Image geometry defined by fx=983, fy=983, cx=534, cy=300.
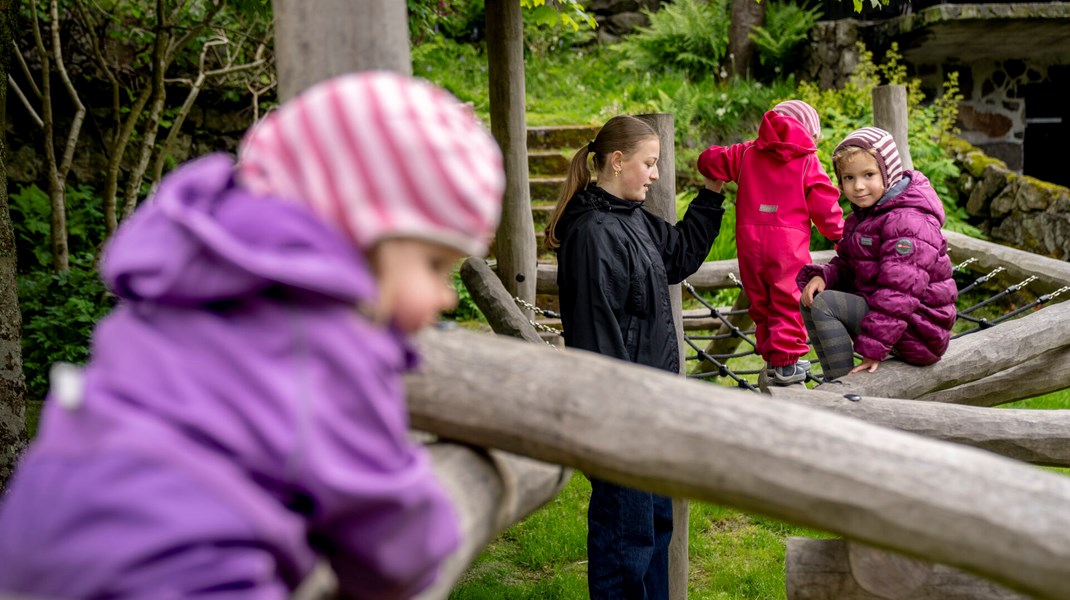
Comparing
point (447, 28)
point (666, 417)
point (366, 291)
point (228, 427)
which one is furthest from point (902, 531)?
point (447, 28)

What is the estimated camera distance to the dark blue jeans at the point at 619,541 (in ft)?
10.6

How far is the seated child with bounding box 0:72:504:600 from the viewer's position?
43.1 inches

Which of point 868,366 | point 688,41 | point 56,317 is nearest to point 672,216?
point 868,366

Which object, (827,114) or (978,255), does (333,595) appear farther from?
(827,114)

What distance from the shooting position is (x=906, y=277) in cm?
356

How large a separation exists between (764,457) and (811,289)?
2.37 m

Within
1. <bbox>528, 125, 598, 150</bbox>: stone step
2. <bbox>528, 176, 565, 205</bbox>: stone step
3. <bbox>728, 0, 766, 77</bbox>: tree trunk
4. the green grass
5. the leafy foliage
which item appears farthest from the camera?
the leafy foliage

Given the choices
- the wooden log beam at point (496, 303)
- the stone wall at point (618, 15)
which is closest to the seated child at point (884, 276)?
the wooden log beam at point (496, 303)

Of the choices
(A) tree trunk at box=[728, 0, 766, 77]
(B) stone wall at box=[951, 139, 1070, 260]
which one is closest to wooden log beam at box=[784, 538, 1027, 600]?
(B) stone wall at box=[951, 139, 1070, 260]

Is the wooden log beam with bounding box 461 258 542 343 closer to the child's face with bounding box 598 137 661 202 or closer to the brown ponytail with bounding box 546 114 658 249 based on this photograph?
the brown ponytail with bounding box 546 114 658 249

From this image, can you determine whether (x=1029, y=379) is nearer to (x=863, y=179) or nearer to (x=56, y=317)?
(x=863, y=179)

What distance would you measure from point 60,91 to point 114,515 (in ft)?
27.5

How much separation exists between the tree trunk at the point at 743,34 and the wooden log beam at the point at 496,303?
737 cm

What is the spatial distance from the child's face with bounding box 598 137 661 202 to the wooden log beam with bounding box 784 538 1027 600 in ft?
4.19
